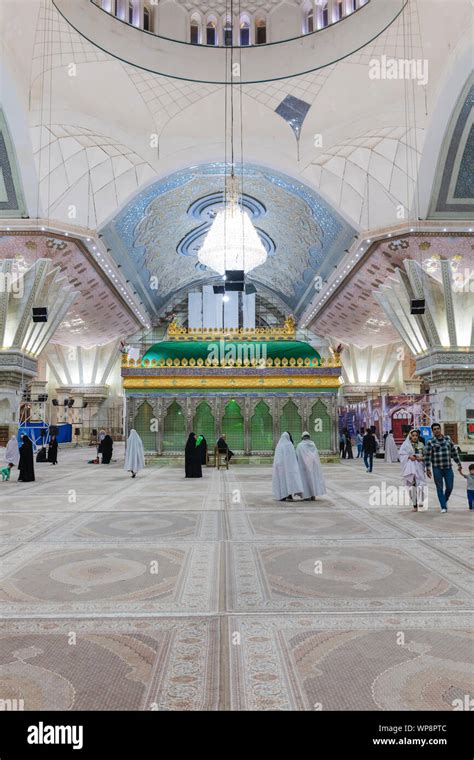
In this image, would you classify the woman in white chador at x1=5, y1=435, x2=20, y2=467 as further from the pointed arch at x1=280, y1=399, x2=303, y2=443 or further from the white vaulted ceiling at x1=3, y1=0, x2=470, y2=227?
the white vaulted ceiling at x1=3, y1=0, x2=470, y2=227

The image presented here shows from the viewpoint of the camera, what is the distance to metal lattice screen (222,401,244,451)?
10352mm

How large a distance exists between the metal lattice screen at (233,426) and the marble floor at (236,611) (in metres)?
5.91

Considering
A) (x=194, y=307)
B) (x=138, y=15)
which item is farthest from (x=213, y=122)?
(x=194, y=307)

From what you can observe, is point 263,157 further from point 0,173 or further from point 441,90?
point 0,173

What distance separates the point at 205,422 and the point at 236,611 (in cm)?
822

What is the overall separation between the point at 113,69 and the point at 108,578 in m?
12.1

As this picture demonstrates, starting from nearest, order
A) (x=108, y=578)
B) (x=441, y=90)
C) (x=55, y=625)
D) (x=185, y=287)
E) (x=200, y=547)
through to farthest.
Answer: (x=55, y=625)
(x=108, y=578)
(x=200, y=547)
(x=441, y=90)
(x=185, y=287)

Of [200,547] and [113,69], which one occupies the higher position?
[113,69]

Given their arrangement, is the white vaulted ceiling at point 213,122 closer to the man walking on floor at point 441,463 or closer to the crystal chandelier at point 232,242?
the crystal chandelier at point 232,242

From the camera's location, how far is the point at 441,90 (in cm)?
1064

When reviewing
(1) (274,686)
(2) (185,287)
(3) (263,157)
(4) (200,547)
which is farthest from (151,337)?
(1) (274,686)

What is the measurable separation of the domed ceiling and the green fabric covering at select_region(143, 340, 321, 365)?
173 inches

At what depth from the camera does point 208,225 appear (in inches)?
717

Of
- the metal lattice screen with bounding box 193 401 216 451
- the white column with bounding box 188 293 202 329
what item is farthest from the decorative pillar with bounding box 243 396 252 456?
the white column with bounding box 188 293 202 329
